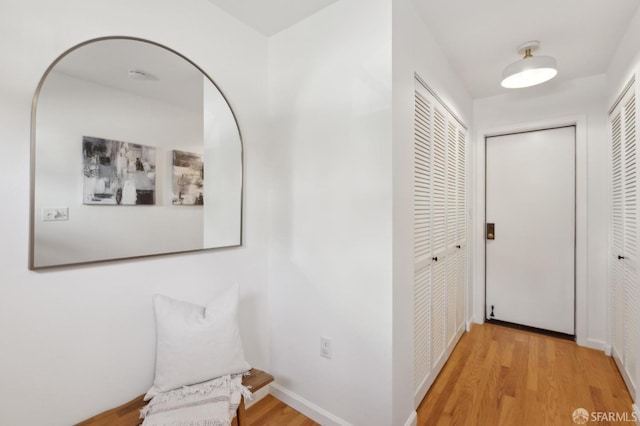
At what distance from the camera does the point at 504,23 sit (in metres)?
1.82

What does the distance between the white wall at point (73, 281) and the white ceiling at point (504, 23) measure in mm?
329

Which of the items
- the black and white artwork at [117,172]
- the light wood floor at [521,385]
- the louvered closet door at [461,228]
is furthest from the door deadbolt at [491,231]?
the black and white artwork at [117,172]

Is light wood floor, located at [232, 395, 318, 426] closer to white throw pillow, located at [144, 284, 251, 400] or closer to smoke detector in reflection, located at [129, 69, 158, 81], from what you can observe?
white throw pillow, located at [144, 284, 251, 400]

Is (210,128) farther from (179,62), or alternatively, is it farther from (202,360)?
(202,360)

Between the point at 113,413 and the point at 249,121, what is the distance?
163 centimetres

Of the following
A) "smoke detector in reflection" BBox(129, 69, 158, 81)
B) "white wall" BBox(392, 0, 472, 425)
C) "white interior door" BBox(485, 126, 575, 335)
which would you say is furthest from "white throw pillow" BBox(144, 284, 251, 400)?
"white interior door" BBox(485, 126, 575, 335)

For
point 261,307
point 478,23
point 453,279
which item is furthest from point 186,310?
point 478,23

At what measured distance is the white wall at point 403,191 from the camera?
1.45 m

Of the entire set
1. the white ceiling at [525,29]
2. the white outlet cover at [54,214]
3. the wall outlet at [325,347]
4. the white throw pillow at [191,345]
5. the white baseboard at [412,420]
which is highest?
the white ceiling at [525,29]

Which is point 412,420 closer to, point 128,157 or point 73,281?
point 73,281

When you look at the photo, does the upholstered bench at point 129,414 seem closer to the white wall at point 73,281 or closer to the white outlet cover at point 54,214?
the white wall at point 73,281

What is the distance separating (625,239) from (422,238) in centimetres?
150

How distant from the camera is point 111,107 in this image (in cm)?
129

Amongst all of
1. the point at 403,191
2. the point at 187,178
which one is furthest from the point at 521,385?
the point at 187,178
